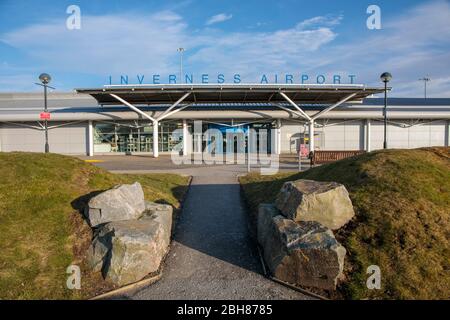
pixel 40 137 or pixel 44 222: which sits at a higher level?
pixel 40 137

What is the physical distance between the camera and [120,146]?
3350 cm

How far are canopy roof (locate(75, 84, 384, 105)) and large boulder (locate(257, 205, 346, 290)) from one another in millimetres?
23168

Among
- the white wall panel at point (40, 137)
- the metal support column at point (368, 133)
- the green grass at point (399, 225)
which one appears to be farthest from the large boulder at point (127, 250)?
the metal support column at point (368, 133)

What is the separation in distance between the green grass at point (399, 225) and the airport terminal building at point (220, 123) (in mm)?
22574

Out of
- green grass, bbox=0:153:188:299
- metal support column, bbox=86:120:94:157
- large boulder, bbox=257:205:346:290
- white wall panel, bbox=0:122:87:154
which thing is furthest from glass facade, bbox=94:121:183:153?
large boulder, bbox=257:205:346:290

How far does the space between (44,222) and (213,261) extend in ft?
11.3

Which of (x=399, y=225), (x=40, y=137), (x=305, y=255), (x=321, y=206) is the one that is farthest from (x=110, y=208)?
(x=40, y=137)

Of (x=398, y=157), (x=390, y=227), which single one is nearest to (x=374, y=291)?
(x=390, y=227)

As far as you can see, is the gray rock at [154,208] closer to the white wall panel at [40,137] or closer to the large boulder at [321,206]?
the large boulder at [321,206]

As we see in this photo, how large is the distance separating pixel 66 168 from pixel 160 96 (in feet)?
74.8

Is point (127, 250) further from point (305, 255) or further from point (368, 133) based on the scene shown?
point (368, 133)

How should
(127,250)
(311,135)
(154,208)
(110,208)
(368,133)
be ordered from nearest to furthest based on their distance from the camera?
(127,250) < (110,208) < (154,208) < (311,135) < (368,133)

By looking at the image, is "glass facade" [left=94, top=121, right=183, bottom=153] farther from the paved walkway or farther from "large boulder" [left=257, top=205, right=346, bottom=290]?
"large boulder" [left=257, top=205, right=346, bottom=290]

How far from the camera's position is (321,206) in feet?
19.7
